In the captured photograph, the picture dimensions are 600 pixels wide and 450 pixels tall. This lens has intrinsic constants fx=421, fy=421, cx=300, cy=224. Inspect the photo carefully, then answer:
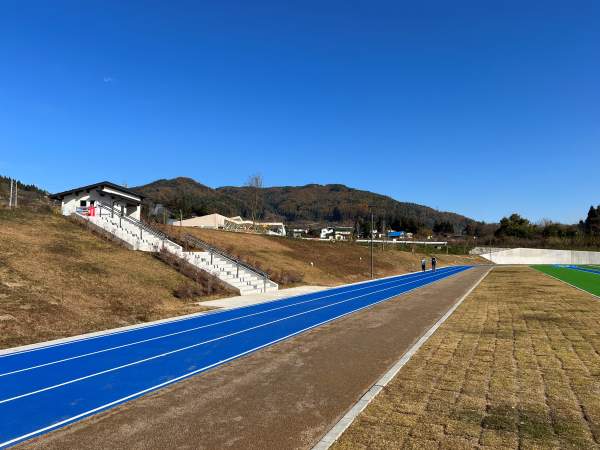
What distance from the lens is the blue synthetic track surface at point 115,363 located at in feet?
21.6

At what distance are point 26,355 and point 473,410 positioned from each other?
9.73m

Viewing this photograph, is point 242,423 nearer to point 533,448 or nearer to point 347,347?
point 533,448

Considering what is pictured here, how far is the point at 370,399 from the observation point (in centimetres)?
669

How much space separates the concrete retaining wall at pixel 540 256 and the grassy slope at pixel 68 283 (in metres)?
80.5

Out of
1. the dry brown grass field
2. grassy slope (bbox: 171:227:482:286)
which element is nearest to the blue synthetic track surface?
the dry brown grass field

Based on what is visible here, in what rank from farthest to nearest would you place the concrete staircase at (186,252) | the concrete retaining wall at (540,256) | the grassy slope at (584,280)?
the concrete retaining wall at (540,256) < the grassy slope at (584,280) < the concrete staircase at (186,252)

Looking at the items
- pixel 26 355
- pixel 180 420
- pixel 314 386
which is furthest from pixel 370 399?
pixel 26 355

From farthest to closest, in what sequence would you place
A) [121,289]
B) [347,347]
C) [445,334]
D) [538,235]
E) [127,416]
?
[538,235]
[121,289]
[445,334]
[347,347]
[127,416]

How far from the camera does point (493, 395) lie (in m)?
6.73

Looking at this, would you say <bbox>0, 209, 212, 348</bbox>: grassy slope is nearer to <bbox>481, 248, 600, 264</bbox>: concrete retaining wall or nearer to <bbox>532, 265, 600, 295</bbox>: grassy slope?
Answer: <bbox>532, 265, 600, 295</bbox>: grassy slope

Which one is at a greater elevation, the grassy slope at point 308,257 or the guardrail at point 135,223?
the guardrail at point 135,223

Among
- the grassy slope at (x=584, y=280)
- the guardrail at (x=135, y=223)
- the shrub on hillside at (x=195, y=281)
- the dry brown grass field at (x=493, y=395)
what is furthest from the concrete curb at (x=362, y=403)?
the guardrail at (x=135, y=223)

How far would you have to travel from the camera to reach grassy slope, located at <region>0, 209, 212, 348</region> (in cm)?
1274

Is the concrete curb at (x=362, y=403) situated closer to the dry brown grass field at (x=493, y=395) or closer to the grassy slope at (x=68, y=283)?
the dry brown grass field at (x=493, y=395)
